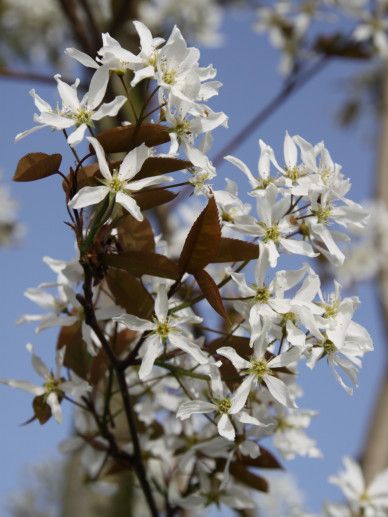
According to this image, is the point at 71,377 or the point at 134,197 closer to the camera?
the point at 134,197

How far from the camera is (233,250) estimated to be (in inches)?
28.3

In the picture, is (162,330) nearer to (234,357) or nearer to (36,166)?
(234,357)

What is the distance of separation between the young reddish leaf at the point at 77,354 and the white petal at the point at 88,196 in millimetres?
215

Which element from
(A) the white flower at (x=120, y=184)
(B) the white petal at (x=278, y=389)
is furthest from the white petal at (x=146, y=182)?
(B) the white petal at (x=278, y=389)

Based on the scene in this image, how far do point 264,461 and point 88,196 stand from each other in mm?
421

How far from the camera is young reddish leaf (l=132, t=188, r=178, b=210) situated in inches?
28.1

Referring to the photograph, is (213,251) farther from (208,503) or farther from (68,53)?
(208,503)

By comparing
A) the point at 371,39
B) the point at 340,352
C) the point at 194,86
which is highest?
the point at 371,39

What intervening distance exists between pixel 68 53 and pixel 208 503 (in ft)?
1.70

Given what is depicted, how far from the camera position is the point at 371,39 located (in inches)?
79.7

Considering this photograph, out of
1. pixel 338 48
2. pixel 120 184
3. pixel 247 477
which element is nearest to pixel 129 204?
pixel 120 184

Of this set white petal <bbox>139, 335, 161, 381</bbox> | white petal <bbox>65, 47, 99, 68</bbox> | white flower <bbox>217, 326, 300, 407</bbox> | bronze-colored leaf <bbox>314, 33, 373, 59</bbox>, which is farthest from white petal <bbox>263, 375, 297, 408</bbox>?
bronze-colored leaf <bbox>314, 33, 373, 59</bbox>

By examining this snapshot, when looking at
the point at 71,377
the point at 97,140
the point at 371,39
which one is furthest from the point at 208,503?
the point at 371,39

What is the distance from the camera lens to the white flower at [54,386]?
0.81 metres
